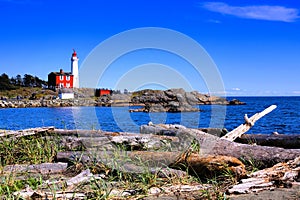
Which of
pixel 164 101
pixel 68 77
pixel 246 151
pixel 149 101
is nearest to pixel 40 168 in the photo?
pixel 246 151

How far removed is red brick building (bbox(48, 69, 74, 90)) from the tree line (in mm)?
21174

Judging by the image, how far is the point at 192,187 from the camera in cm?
591

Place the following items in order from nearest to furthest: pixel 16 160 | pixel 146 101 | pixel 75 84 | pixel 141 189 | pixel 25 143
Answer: pixel 141 189, pixel 16 160, pixel 25 143, pixel 146 101, pixel 75 84

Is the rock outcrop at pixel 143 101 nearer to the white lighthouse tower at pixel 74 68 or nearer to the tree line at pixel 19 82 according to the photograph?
the white lighthouse tower at pixel 74 68

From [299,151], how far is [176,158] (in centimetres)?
250

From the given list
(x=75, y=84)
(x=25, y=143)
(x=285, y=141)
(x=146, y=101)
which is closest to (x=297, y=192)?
(x=285, y=141)

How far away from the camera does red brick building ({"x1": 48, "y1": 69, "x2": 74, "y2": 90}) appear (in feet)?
331

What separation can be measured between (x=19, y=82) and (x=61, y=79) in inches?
1390

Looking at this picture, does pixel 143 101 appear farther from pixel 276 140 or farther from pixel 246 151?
pixel 246 151

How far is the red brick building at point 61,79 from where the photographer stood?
101m

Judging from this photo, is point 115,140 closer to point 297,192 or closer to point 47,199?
point 47,199

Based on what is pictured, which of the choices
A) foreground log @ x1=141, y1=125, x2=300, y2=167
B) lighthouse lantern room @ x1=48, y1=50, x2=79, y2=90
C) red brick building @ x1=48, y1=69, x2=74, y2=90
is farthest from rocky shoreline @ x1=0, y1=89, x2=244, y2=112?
foreground log @ x1=141, y1=125, x2=300, y2=167

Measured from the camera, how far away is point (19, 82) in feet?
433

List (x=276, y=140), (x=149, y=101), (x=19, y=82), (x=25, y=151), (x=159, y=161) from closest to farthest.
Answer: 1. (x=159, y=161)
2. (x=25, y=151)
3. (x=276, y=140)
4. (x=149, y=101)
5. (x=19, y=82)
